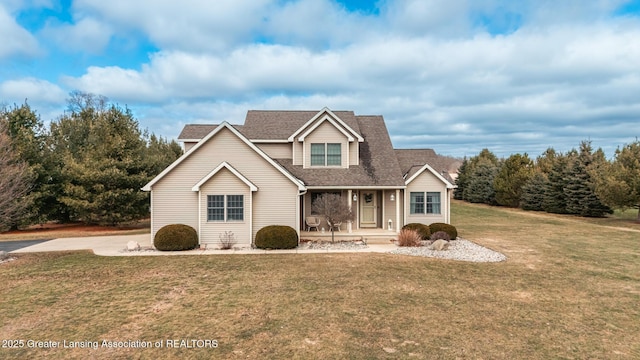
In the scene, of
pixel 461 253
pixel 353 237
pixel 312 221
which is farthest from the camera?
pixel 312 221

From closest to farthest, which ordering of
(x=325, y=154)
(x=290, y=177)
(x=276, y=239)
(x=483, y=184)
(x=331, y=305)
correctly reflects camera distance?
(x=331, y=305) → (x=276, y=239) → (x=290, y=177) → (x=325, y=154) → (x=483, y=184)

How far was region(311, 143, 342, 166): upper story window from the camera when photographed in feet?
64.1

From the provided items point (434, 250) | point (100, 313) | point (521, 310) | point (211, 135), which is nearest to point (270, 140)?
point (211, 135)

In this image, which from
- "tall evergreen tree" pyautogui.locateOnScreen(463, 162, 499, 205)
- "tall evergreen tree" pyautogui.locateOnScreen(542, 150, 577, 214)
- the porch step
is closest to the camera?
the porch step

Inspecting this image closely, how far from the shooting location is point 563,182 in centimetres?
3353

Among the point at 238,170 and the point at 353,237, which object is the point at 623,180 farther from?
the point at 238,170

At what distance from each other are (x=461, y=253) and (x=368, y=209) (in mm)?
6566

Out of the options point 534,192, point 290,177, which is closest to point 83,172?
point 290,177

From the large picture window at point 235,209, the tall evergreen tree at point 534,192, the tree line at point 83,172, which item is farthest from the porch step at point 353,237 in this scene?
the tall evergreen tree at point 534,192

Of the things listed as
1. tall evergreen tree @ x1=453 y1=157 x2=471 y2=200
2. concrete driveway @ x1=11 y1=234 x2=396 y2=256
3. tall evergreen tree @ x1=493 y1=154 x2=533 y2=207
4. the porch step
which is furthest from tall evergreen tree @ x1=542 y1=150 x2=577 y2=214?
concrete driveway @ x1=11 y1=234 x2=396 y2=256

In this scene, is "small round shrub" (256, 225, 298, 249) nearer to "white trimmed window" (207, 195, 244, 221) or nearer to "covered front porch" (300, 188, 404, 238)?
"white trimmed window" (207, 195, 244, 221)

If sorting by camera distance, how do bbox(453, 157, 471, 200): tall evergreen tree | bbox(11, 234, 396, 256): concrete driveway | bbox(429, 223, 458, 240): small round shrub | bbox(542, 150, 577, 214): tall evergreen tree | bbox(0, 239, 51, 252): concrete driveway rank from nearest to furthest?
bbox(11, 234, 396, 256): concrete driveway → bbox(0, 239, 51, 252): concrete driveway → bbox(429, 223, 458, 240): small round shrub → bbox(542, 150, 577, 214): tall evergreen tree → bbox(453, 157, 471, 200): tall evergreen tree

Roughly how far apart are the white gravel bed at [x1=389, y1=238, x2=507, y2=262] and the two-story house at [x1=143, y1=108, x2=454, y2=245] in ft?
11.1

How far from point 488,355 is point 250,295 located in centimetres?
595
